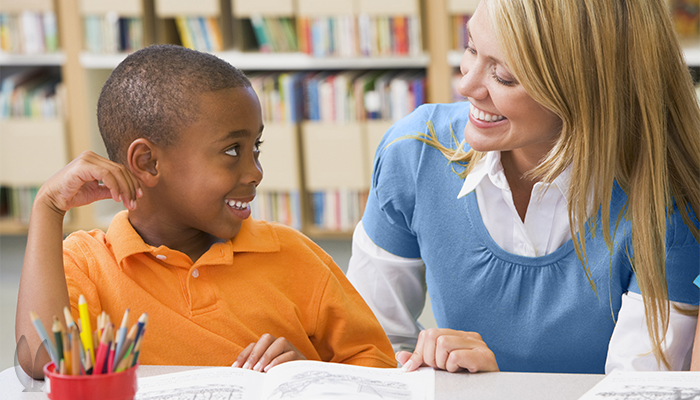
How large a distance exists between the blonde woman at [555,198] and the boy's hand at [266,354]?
140 millimetres

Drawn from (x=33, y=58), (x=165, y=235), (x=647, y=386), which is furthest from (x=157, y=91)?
(x=33, y=58)

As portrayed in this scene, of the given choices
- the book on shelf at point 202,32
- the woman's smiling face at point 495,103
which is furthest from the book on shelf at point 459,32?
the woman's smiling face at point 495,103

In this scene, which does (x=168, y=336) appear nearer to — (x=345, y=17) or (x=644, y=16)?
(x=644, y=16)

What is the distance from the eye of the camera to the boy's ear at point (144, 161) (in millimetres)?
1011

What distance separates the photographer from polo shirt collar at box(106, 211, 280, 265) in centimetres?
99

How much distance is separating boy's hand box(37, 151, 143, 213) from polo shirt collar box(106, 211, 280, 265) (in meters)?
0.06

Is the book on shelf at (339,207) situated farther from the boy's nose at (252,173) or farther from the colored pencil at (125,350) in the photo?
the colored pencil at (125,350)

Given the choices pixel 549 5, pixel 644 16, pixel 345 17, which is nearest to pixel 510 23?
pixel 549 5

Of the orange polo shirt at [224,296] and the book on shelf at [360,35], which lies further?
the book on shelf at [360,35]

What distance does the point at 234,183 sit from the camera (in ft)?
3.33

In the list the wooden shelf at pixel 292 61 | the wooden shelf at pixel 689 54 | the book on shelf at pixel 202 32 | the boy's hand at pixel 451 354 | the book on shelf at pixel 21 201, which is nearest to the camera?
the boy's hand at pixel 451 354

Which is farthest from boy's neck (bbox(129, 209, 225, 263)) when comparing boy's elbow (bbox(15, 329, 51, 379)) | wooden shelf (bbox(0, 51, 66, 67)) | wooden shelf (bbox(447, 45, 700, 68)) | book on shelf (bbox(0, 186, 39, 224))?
book on shelf (bbox(0, 186, 39, 224))

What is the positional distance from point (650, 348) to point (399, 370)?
1.25ft

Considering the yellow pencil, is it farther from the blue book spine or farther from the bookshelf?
the blue book spine
